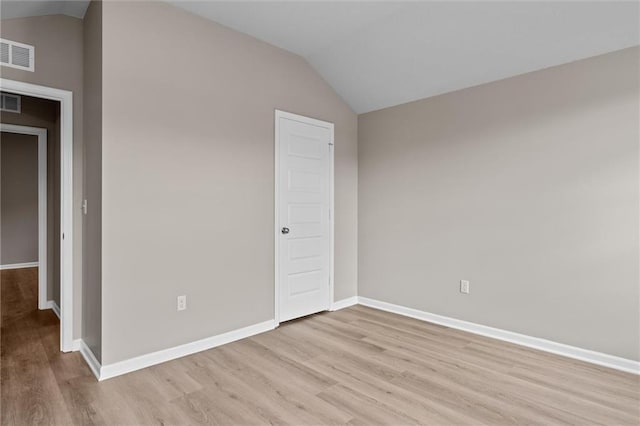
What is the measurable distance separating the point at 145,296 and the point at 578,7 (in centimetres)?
372

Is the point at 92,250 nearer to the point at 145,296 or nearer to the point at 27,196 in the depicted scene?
the point at 145,296

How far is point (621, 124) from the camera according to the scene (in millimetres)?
2648

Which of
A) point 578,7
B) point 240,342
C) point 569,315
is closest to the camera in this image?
point 578,7

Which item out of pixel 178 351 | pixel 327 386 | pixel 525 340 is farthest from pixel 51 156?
pixel 525 340

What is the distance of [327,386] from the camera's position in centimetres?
241

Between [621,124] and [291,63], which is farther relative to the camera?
[291,63]

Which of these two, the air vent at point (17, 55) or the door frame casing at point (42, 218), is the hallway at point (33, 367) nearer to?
the door frame casing at point (42, 218)

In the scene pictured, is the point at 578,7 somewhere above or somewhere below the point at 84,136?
above

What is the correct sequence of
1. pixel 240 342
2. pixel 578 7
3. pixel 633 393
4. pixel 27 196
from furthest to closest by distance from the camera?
pixel 27 196
pixel 240 342
pixel 578 7
pixel 633 393

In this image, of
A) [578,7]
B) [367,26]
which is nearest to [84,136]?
[367,26]

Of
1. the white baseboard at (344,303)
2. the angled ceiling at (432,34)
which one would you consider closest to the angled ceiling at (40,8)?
the angled ceiling at (432,34)

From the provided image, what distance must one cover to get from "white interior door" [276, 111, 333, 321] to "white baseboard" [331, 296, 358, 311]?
11 centimetres

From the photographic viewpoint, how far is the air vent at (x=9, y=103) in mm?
3662

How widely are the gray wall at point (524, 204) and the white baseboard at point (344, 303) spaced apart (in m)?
0.36
